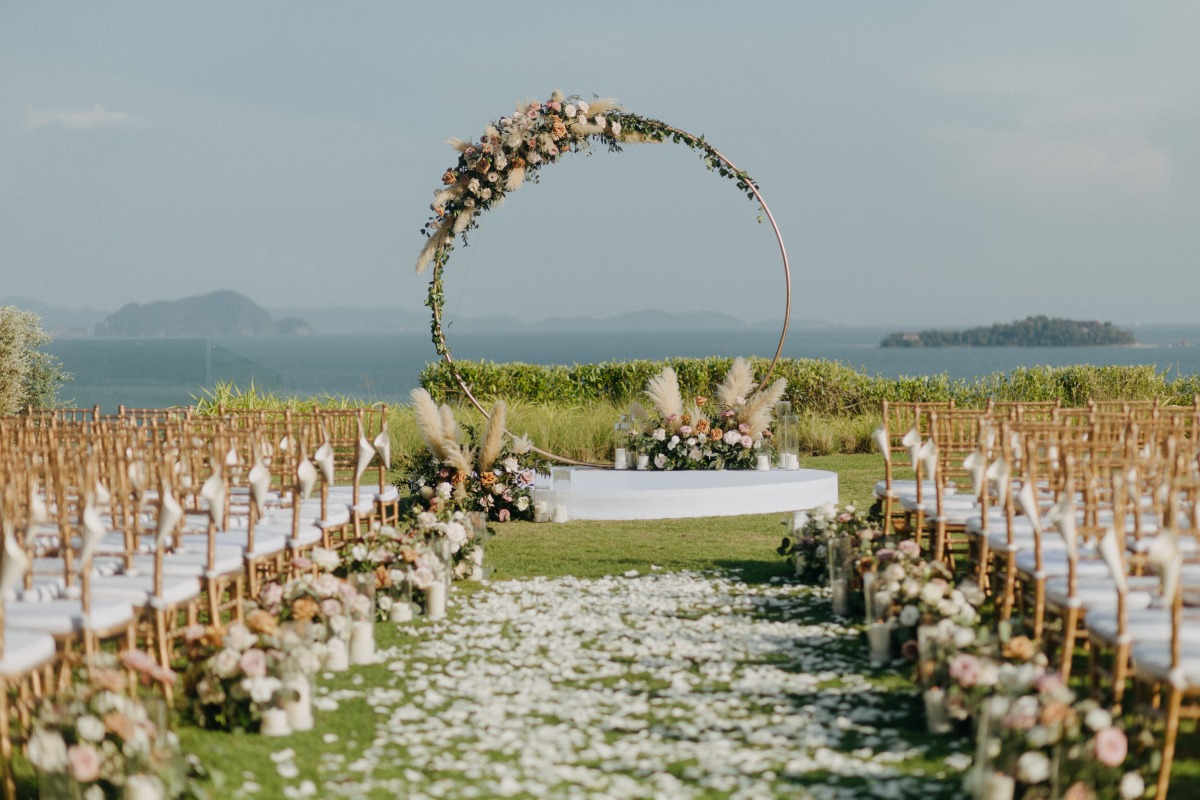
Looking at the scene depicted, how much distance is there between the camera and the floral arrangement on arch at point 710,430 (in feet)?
34.0

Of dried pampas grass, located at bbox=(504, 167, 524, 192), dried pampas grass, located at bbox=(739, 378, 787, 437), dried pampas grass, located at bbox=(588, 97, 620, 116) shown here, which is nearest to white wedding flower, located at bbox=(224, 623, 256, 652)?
dried pampas grass, located at bbox=(504, 167, 524, 192)

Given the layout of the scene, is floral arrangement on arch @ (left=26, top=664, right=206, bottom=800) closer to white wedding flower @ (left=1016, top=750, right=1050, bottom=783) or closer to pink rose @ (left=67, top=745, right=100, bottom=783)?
pink rose @ (left=67, top=745, right=100, bottom=783)

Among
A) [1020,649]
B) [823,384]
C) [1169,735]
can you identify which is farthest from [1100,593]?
[823,384]

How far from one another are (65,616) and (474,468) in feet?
17.5

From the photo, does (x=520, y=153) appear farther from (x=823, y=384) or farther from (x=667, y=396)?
(x=823, y=384)

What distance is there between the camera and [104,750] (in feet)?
10.6

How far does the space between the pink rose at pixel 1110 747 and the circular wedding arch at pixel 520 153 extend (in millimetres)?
7089

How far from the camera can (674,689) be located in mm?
4586

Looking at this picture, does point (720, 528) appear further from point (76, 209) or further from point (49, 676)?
point (76, 209)

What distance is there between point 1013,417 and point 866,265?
83.4 metres

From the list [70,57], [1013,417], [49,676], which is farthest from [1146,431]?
[70,57]

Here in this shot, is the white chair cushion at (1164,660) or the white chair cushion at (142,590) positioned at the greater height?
the white chair cushion at (1164,660)

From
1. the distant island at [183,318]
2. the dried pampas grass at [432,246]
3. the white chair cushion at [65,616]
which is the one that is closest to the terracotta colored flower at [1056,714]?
the white chair cushion at [65,616]

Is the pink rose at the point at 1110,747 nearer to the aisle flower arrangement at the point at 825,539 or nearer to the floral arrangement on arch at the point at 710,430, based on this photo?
the aisle flower arrangement at the point at 825,539
